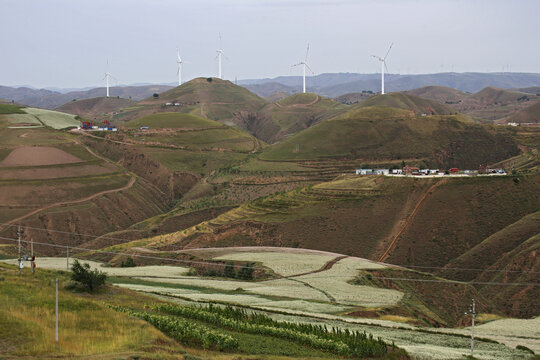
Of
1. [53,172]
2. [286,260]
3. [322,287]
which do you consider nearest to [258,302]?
[322,287]

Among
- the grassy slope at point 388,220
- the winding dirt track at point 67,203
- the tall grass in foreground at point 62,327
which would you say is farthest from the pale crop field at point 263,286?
the winding dirt track at point 67,203

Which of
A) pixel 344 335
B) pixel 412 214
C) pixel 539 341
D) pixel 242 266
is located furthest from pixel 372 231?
pixel 344 335

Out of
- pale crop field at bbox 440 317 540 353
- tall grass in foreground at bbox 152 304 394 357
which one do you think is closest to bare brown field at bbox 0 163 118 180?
tall grass in foreground at bbox 152 304 394 357

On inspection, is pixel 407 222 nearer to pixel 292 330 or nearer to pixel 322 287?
pixel 322 287

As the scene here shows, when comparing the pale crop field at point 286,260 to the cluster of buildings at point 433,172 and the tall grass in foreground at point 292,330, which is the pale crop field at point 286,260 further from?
the cluster of buildings at point 433,172

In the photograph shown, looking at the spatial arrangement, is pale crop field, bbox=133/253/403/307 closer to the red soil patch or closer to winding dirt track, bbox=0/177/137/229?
winding dirt track, bbox=0/177/137/229

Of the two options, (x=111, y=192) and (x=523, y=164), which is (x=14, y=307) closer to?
(x=111, y=192)
